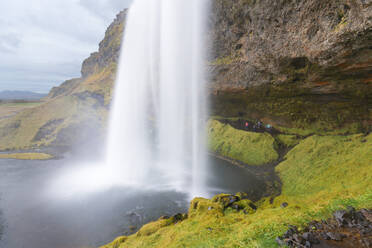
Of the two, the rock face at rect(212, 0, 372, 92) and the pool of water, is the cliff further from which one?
the rock face at rect(212, 0, 372, 92)

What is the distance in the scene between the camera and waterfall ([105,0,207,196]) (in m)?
24.9

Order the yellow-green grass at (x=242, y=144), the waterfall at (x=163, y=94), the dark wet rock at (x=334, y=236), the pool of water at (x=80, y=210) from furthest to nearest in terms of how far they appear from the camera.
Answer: the yellow-green grass at (x=242, y=144) → the waterfall at (x=163, y=94) → the pool of water at (x=80, y=210) → the dark wet rock at (x=334, y=236)

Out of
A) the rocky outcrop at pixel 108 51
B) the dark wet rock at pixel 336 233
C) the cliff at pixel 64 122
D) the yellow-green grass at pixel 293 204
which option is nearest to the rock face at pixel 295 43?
the yellow-green grass at pixel 293 204

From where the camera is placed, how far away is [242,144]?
31.5 meters

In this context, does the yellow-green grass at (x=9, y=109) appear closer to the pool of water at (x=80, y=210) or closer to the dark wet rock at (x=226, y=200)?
the pool of water at (x=80, y=210)

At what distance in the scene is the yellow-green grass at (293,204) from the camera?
6668 millimetres

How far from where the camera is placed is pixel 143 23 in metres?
31.3

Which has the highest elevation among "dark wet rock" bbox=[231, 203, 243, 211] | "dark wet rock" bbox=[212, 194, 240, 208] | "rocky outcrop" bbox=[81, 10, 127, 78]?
"rocky outcrop" bbox=[81, 10, 127, 78]

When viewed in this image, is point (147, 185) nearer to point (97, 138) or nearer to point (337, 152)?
point (337, 152)

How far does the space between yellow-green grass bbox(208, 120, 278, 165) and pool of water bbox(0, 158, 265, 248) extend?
5.58 meters

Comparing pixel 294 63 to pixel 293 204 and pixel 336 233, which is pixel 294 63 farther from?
pixel 336 233

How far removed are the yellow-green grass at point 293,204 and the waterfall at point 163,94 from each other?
8975mm

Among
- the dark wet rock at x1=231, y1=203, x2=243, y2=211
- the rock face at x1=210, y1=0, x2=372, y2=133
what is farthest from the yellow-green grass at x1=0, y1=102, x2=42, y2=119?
the dark wet rock at x1=231, y1=203, x2=243, y2=211

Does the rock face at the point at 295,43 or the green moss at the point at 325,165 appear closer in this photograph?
the rock face at the point at 295,43
